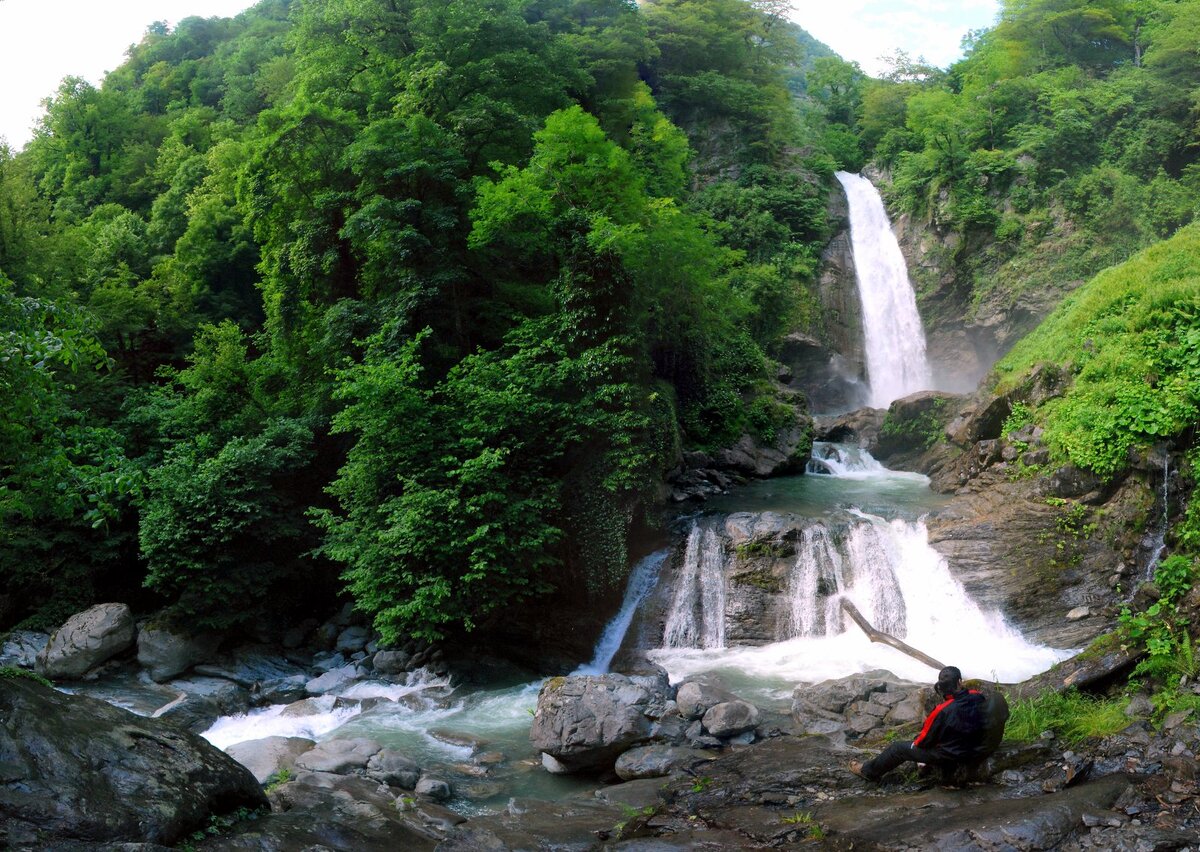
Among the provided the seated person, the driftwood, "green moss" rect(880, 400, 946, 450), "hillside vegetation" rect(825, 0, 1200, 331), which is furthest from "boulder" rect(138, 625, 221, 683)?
"hillside vegetation" rect(825, 0, 1200, 331)

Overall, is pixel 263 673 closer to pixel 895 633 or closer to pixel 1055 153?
pixel 895 633

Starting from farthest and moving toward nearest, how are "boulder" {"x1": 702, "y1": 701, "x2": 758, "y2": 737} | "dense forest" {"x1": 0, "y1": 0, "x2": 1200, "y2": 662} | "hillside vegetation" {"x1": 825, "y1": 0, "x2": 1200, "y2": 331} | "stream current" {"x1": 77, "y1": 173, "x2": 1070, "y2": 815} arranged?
"hillside vegetation" {"x1": 825, "y1": 0, "x2": 1200, "y2": 331}
"dense forest" {"x1": 0, "y1": 0, "x2": 1200, "y2": 662}
"stream current" {"x1": 77, "y1": 173, "x2": 1070, "y2": 815}
"boulder" {"x1": 702, "y1": 701, "x2": 758, "y2": 737}

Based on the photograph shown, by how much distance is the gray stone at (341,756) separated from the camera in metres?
9.47

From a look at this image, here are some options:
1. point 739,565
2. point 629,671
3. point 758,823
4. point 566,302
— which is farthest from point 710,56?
point 758,823

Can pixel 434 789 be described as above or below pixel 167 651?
below

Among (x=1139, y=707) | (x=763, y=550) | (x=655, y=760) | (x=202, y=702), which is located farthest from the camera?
(x=763, y=550)

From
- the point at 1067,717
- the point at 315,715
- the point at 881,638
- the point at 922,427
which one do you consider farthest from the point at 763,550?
the point at 922,427

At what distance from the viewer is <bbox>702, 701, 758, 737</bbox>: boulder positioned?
32.1 ft

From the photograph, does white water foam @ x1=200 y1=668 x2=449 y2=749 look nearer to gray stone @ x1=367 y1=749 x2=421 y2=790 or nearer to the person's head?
gray stone @ x1=367 y1=749 x2=421 y2=790

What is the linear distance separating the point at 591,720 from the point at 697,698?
1591 millimetres

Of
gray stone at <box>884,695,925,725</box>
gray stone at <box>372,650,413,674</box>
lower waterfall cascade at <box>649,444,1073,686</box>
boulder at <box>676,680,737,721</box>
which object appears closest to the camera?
gray stone at <box>884,695,925,725</box>

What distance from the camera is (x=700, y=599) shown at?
1439cm

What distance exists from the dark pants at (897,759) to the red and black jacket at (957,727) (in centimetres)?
5

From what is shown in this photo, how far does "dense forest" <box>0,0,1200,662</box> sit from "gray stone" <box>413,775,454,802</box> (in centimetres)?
361
